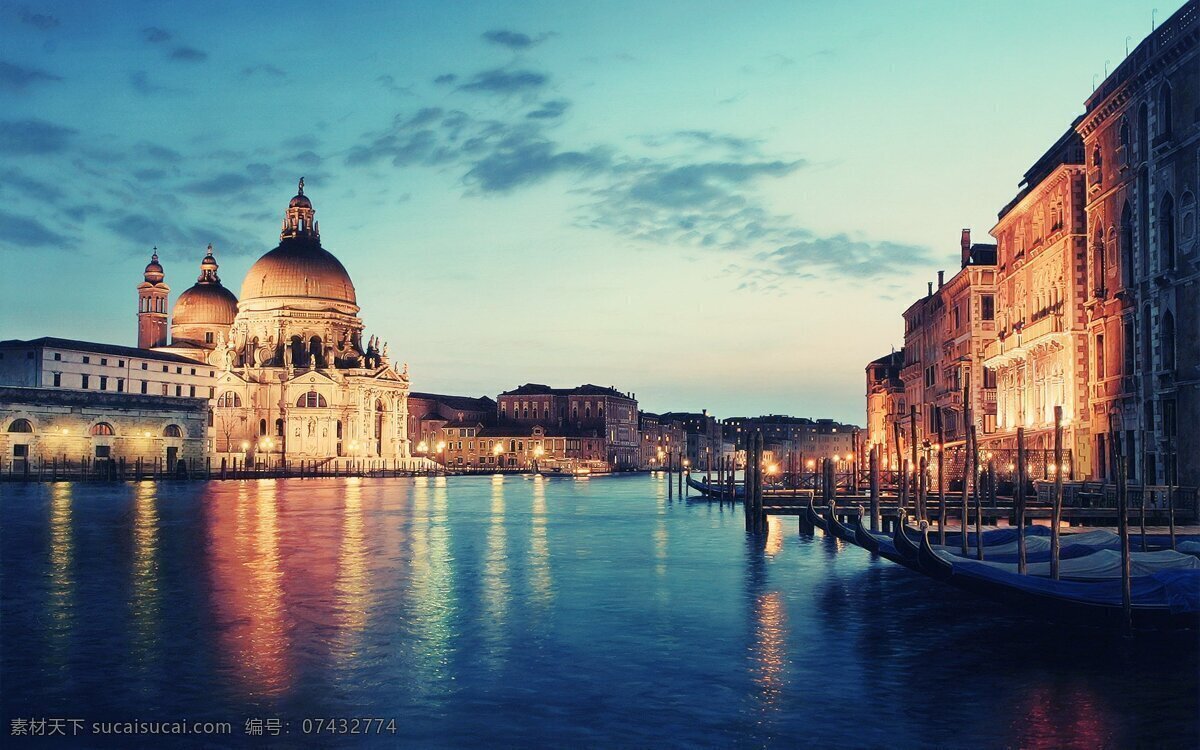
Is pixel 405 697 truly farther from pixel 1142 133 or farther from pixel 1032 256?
pixel 1032 256

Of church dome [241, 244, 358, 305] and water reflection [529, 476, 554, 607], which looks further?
church dome [241, 244, 358, 305]

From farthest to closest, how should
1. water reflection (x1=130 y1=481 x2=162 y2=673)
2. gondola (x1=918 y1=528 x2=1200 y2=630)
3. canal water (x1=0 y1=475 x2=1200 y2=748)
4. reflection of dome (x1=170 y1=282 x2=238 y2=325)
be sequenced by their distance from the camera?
reflection of dome (x1=170 y1=282 x2=238 y2=325) < water reflection (x1=130 y1=481 x2=162 y2=673) < gondola (x1=918 y1=528 x2=1200 y2=630) < canal water (x1=0 y1=475 x2=1200 y2=748)

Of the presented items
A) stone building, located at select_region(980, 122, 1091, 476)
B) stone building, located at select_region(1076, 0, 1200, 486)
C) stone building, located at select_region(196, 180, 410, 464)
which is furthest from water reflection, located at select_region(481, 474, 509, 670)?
stone building, located at select_region(196, 180, 410, 464)

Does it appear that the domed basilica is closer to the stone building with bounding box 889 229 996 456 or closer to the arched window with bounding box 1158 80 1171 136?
the stone building with bounding box 889 229 996 456

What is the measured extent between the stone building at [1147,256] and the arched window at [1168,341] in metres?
0.02

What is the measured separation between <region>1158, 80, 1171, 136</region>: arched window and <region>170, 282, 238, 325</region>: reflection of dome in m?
104

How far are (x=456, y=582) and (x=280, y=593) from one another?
3561 mm

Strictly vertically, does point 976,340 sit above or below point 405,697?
above

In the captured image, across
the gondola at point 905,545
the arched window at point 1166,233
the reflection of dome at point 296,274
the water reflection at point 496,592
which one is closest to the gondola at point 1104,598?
the gondola at point 905,545

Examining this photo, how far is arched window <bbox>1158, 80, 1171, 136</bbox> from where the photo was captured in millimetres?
29109

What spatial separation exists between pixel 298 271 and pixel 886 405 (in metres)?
60.4

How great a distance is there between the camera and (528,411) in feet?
494

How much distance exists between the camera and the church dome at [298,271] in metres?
113

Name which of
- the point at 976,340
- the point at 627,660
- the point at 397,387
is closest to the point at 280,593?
the point at 627,660
